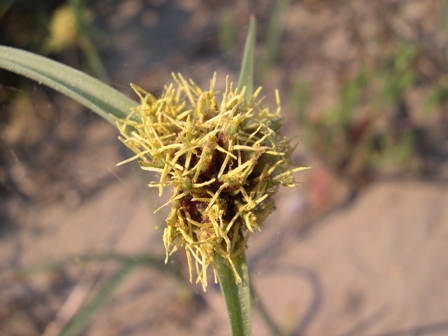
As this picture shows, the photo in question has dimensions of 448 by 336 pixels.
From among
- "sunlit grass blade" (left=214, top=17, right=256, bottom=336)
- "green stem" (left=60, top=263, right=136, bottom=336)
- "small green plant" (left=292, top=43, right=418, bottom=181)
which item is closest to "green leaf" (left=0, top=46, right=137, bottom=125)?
"sunlit grass blade" (left=214, top=17, right=256, bottom=336)

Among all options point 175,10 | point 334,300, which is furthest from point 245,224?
point 175,10

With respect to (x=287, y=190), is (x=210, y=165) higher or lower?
lower

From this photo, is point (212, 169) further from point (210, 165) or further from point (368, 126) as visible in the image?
point (368, 126)

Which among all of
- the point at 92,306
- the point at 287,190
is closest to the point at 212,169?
the point at 92,306

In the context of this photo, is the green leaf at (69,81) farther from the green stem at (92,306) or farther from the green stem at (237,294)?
the green stem at (92,306)

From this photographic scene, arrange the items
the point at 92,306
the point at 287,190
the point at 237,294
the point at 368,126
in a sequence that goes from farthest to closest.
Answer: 1. the point at 287,190
2. the point at 368,126
3. the point at 92,306
4. the point at 237,294

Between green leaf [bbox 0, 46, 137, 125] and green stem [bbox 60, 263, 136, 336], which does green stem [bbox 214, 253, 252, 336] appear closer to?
green leaf [bbox 0, 46, 137, 125]

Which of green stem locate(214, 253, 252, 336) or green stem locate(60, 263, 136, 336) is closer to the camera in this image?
green stem locate(214, 253, 252, 336)
